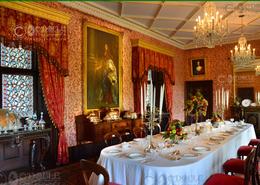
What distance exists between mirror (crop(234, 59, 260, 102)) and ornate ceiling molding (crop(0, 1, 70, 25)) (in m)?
6.80

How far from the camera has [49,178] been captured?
414cm

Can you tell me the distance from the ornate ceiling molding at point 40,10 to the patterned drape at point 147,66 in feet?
8.86

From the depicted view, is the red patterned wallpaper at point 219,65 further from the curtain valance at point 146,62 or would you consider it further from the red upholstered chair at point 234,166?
the red upholstered chair at point 234,166

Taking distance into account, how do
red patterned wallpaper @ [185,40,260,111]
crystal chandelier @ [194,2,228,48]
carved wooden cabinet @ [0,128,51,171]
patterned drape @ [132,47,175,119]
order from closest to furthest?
carved wooden cabinet @ [0,128,51,171] → crystal chandelier @ [194,2,228,48] → patterned drape @ [132,47,175,119] → red patterned wallpaper @ [185,40,260,111]

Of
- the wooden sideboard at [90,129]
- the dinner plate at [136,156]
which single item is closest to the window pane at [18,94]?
the wooden sideboard at [90,129]

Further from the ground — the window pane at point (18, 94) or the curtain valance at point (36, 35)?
the curtain valance at point (36, 35)

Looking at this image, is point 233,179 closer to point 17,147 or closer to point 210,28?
point 210,28

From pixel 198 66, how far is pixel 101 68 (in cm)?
551

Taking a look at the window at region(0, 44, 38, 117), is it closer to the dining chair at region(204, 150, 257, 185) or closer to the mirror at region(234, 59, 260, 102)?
the dining chair at region(204, 150, 257, 185)

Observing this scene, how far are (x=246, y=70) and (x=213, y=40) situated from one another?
5.28 meters

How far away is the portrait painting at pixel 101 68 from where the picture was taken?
18.3 feet

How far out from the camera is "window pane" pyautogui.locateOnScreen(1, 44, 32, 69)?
14.2ft

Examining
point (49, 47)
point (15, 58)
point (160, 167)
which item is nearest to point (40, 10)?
point (49, 47)

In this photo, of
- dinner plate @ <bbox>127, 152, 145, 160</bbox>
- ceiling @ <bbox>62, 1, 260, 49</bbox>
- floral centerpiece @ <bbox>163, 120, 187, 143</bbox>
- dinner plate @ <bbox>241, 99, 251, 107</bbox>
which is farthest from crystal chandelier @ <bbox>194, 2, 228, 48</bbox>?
dinner plate @ <bbox>241, 99, 251, 107</bbox>
